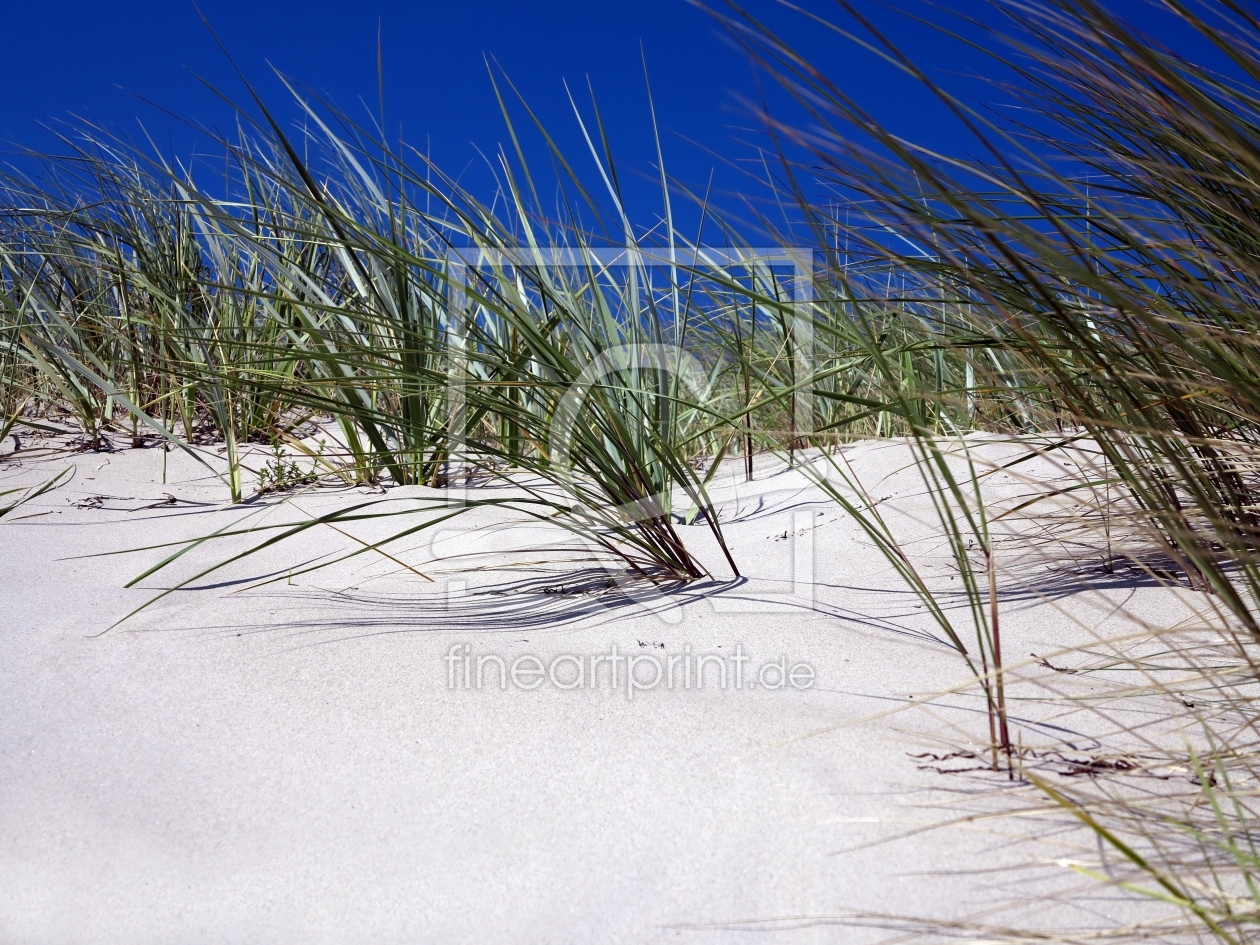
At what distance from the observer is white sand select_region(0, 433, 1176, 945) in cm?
74

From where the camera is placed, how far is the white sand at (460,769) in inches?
29.0

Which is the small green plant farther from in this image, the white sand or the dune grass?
the white sand

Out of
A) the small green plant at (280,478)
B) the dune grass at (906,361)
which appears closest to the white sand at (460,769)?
→ the dune grass at (906,361)

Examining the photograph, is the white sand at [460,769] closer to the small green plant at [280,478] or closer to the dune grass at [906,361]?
the dune grass at [906,361]

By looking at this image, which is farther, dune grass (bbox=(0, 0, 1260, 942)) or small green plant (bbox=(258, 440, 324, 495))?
small green plant (bbox=(258, 440, 324, 495))

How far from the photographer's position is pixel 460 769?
0.94m

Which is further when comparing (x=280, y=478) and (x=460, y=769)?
(x=280, y=478)

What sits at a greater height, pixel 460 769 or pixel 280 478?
pixel 280 478

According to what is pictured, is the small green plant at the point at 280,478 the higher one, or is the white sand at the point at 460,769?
the small green plant at the point at 280,478

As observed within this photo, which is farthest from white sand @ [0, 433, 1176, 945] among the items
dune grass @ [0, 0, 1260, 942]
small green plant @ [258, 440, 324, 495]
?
small green plant @ [258, 440, 324, 495]

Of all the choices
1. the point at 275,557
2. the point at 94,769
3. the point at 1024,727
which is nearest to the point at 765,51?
the point at 1024,727

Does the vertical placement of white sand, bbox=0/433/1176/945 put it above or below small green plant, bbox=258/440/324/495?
below

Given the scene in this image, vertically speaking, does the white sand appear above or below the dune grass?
below

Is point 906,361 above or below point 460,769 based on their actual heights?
above
